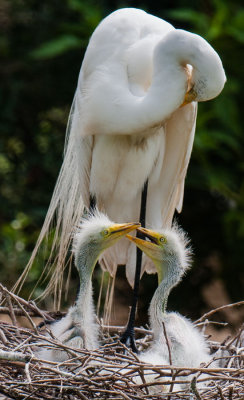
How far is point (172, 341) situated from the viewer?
10.2ft

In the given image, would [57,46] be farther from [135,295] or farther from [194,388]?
[194,388]

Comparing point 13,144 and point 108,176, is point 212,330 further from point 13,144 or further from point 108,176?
point 108,176

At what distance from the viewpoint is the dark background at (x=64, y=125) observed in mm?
5215

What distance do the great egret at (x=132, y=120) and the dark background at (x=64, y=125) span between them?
1.03m

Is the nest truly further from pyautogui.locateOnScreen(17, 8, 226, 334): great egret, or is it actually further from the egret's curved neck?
pyautogui.locateOnScreen(17, 8, 226, 334): great egret

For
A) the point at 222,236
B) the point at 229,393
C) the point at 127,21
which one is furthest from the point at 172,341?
the point at 222,236

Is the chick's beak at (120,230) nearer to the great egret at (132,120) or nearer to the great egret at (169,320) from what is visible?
the great egret at (169,320)

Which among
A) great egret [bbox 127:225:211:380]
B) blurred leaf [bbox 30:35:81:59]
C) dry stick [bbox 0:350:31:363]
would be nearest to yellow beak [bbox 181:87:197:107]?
great egret [bbox 127:225:211:380]

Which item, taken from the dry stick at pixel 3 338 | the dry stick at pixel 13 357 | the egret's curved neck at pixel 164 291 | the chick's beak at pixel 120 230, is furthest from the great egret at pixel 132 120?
the dry stick at pixel 13 357

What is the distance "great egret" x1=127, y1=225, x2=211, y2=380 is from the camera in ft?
10.1

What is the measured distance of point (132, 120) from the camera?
3449 millimetres

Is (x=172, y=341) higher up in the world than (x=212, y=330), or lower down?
higher up

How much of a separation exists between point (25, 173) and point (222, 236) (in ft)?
4.20

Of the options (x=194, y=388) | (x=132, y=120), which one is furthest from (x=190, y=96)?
(x=194, y=388)
